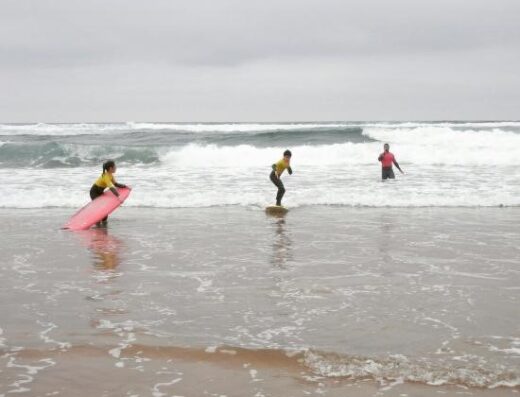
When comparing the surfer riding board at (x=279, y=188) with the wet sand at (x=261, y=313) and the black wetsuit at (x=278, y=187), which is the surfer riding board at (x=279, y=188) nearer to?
the black wetsuit at (x=278, y=187)

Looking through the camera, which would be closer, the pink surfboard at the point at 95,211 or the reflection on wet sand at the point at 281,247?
the reflection on wet sand at the point at 281,247

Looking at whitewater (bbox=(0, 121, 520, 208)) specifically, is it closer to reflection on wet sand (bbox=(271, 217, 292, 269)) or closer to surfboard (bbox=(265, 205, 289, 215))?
surfboard (bbox=(265, 205, 289, 215))

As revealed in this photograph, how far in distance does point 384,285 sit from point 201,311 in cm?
211

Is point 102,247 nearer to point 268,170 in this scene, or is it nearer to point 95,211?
point 95,211

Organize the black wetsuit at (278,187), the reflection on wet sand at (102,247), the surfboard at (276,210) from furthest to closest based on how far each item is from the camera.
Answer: the black wetsuit at (278,187) → the surfboard at (276,210) → the reflection on wet sand at (102,247)

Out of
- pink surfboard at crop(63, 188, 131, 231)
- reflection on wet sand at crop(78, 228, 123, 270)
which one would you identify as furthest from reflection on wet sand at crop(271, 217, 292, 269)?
pink surfboard at crop(63, 188, 131, 231)

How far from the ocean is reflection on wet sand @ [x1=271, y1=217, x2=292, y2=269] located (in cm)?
6

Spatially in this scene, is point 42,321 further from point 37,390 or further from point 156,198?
point 156,198

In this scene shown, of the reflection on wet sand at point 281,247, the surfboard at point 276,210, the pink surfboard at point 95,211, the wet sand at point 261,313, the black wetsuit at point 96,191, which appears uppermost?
the black wetsuit at point 96,191

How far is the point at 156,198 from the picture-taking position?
15266 millimetres

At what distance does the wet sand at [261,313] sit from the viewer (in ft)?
13.6

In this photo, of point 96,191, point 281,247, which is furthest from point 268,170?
point 281,247

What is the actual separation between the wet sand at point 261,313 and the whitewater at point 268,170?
452 cm

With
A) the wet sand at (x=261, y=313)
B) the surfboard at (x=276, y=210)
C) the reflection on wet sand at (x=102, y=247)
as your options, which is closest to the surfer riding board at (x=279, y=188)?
the surfboard at (x=276, y=210)
